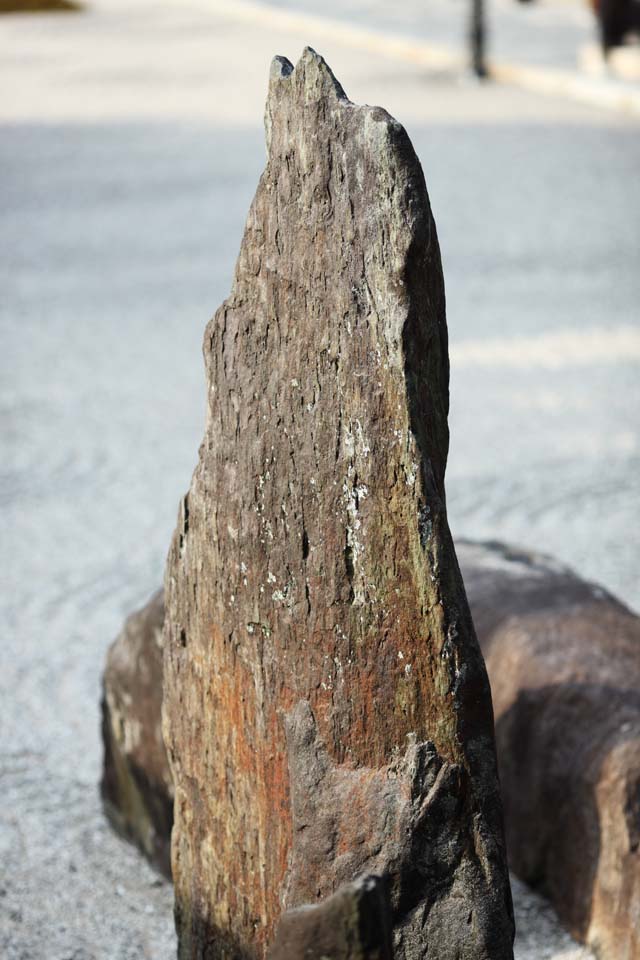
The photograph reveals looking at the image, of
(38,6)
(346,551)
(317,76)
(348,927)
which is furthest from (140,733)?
(38,6)

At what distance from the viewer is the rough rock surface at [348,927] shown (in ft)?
4.22

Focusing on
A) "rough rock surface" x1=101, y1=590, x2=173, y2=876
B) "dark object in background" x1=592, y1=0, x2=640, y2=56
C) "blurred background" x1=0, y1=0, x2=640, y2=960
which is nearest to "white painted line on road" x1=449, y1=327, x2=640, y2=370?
"blurred background" x1=0, y1=0, x2=640, y2=960

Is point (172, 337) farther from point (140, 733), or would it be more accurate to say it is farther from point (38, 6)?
point (38, 6)

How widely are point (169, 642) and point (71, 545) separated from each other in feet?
7.28

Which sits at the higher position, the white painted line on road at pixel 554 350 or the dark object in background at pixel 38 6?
the dark object in background at pixel 38 6

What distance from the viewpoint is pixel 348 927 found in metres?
1.29

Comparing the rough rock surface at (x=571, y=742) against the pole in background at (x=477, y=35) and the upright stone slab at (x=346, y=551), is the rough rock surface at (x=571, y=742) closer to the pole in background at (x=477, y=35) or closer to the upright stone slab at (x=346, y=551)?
the upright stone slab at (x=346, y=551)

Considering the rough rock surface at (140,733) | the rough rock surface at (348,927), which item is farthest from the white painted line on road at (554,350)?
the rough rock surface at (348,927)

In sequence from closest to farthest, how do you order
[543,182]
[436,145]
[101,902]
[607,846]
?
[607,846], [101,902], [543,182], [436,145]

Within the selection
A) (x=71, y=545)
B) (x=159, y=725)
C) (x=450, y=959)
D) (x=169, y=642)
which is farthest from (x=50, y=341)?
(x=450, y=959)

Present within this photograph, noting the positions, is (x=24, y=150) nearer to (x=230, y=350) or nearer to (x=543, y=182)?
(x=543, y=182)

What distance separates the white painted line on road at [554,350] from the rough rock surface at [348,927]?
422cm

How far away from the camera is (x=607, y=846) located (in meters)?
2.08

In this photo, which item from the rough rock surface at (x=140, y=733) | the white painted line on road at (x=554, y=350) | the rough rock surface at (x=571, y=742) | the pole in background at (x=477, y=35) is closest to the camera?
the rough rock surface at (x=571, y=742)
